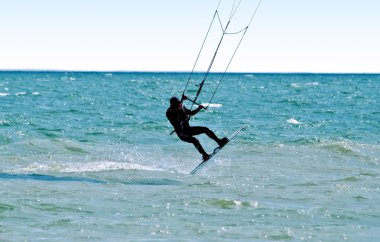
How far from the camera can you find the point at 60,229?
473 inches

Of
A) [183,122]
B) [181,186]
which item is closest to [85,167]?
[183,122]

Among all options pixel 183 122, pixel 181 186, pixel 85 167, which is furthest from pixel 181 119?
pixel 85 167

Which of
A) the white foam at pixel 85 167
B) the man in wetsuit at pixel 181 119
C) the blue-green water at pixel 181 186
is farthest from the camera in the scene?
the white foam at pixel 85 167

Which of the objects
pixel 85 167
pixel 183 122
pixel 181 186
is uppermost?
pixel 183 122

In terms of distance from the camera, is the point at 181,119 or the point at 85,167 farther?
the point at 85,167

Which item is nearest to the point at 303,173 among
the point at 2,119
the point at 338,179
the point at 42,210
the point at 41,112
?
the point at 338,179

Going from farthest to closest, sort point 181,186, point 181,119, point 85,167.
A: point 85,167, point 181,119, point 181,186

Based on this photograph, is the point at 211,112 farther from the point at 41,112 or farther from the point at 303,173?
the point at 303,173

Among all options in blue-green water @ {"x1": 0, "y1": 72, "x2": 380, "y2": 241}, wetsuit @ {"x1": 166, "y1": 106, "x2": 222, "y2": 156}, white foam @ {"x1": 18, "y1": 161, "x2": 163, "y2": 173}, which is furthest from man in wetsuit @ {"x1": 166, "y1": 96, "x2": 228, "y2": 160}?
white foam @ {"x1": 18, "y1": 161, "x2": 163, "y2": 173}

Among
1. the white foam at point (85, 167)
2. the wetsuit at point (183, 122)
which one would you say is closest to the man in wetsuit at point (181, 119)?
the wetsuit at point (183, 122)

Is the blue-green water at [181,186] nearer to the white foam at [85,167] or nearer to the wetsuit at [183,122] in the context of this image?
the white foam at [85,167]

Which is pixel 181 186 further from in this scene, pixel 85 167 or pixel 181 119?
pixel 85 167

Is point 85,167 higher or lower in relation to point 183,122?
lower

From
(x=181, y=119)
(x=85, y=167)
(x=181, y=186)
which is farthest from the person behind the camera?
(x=85, y=167)
